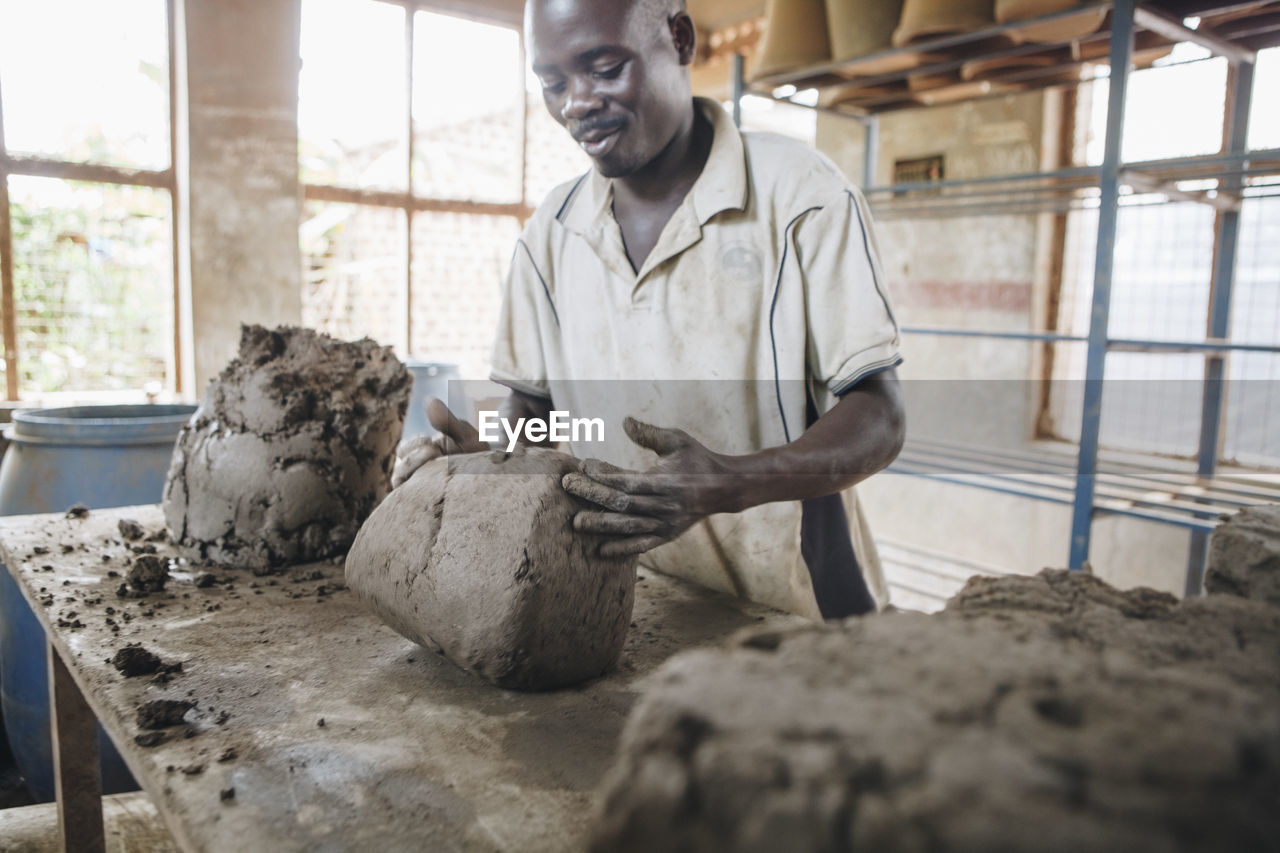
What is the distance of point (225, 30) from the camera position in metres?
4.61

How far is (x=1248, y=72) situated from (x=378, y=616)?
3.34 meters

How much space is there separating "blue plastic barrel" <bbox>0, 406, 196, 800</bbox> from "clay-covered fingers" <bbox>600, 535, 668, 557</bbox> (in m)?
1.84

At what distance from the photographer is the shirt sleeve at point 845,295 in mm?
1620

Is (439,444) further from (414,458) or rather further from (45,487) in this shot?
(45,487)

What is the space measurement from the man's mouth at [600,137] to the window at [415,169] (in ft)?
10.9

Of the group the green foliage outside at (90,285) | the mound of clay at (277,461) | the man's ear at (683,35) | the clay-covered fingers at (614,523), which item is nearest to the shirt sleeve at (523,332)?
the mound of clay at (277,461)

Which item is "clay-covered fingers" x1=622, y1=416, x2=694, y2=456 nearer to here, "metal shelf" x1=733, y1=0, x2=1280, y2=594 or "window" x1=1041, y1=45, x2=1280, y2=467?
"metal shelf" x1=733, y1=0, x2=1280, y2=594

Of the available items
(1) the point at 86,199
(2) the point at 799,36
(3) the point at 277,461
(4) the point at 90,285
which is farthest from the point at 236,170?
(3) the point at 277,461

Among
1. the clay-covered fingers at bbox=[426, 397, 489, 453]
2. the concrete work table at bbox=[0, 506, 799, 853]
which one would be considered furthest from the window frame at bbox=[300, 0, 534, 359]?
the clay-covered fingers at bbox=[426, 397, 489, 453]

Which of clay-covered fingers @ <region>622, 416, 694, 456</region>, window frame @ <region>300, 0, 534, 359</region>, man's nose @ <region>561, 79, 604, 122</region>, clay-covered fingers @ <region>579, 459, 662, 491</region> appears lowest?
clay-covered fingers @ <region>579, 459, 662, 491</region>

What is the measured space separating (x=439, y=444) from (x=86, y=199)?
4.08 metres

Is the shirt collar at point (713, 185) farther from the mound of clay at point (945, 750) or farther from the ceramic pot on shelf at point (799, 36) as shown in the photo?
the ceramic pot on shelf at point (799, 36)

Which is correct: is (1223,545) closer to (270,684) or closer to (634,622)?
(634,622)

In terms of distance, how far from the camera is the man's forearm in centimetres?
141
